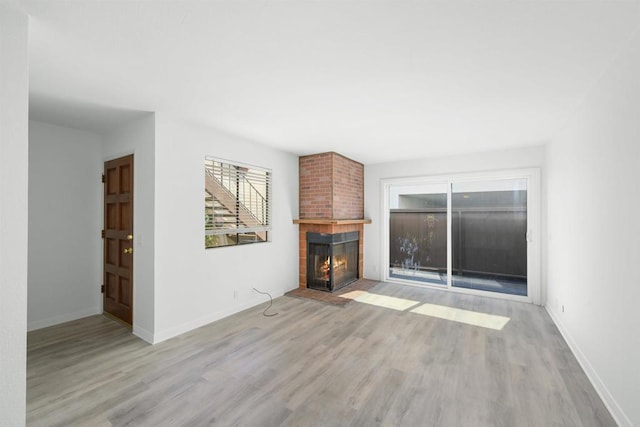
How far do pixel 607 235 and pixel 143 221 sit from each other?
4121 millimetres

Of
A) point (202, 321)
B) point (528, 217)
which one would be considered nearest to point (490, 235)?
point (528, 217)

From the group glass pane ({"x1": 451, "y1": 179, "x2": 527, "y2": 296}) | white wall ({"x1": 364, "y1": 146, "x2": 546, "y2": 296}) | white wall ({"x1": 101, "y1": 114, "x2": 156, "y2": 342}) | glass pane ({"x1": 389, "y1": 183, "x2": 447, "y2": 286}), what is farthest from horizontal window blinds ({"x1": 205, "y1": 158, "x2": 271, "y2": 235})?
glass pane ({"x1": 451, "y1": 179, "x2": 527, "y2": 296})

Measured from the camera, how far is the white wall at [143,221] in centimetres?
294

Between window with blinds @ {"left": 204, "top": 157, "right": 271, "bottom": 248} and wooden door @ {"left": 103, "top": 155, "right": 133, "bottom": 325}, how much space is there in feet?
2.80

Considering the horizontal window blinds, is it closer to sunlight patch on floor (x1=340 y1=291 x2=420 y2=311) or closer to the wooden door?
the wooden door

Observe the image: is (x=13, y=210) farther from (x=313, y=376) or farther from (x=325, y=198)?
(x=325, y=198)

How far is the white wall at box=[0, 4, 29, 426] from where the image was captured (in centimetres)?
140

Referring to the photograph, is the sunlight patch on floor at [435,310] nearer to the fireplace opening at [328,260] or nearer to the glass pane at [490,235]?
the fireplace opening at [328,260]

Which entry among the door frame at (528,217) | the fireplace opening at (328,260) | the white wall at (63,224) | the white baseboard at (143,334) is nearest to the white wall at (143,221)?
the white baseboard at (143,334)

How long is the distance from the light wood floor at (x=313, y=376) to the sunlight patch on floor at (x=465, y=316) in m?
0.13

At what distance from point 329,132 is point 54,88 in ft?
8.68

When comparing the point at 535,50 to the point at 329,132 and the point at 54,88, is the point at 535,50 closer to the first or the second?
the point at 329,132

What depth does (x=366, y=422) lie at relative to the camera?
5.88 feet

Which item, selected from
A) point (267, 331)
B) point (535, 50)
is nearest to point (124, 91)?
point (267, 331)
